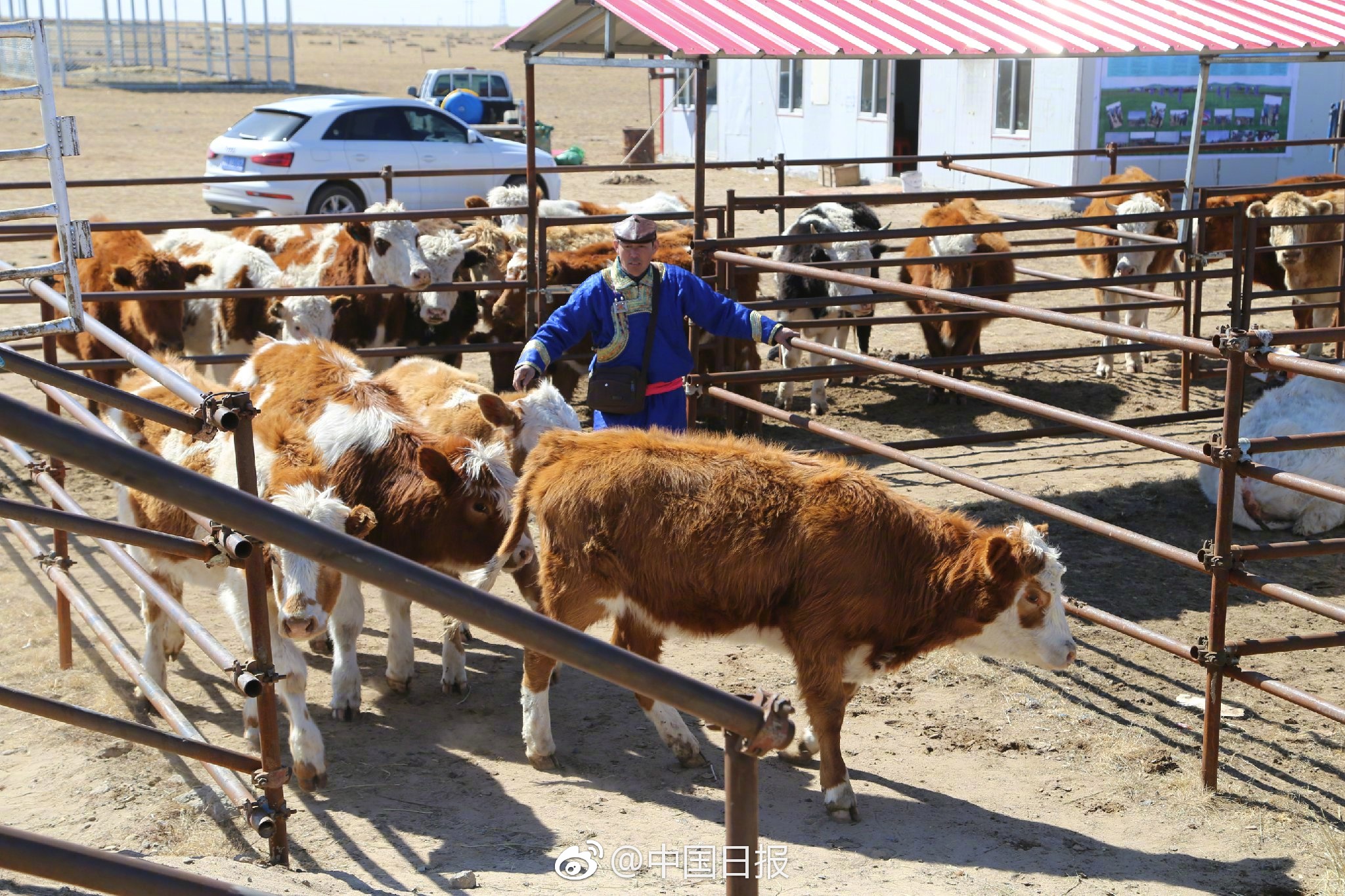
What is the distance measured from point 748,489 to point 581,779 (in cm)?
126

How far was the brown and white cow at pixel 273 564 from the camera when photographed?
173 inches

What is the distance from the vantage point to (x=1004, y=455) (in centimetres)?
913

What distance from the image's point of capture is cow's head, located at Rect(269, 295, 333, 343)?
944cm

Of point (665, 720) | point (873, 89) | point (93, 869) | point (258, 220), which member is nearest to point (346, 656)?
point (665, 720)

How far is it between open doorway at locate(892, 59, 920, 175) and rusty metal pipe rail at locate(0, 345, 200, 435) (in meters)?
24.7

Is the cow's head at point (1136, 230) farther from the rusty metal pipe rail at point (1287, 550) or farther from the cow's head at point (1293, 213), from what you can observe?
the rusty metal pipe rail at point (1287, 550)

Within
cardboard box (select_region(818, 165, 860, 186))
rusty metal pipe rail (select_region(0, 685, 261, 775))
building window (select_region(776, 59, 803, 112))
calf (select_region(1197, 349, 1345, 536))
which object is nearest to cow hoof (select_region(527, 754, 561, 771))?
rusty metal pipe rail (select_region(0, 685, 261, 775))

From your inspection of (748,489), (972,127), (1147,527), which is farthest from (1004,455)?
(972,127)

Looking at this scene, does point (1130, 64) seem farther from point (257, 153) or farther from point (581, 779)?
point (581, 779)

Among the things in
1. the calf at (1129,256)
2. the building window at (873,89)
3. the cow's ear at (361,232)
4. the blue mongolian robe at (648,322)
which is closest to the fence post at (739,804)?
the blue mongolian robe at (648,322)

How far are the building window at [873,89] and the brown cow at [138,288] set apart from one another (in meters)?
18.3

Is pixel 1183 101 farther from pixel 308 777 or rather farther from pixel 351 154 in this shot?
pixel 308 777

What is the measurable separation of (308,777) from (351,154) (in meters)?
14.2

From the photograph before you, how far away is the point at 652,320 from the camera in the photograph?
20.0 feet
